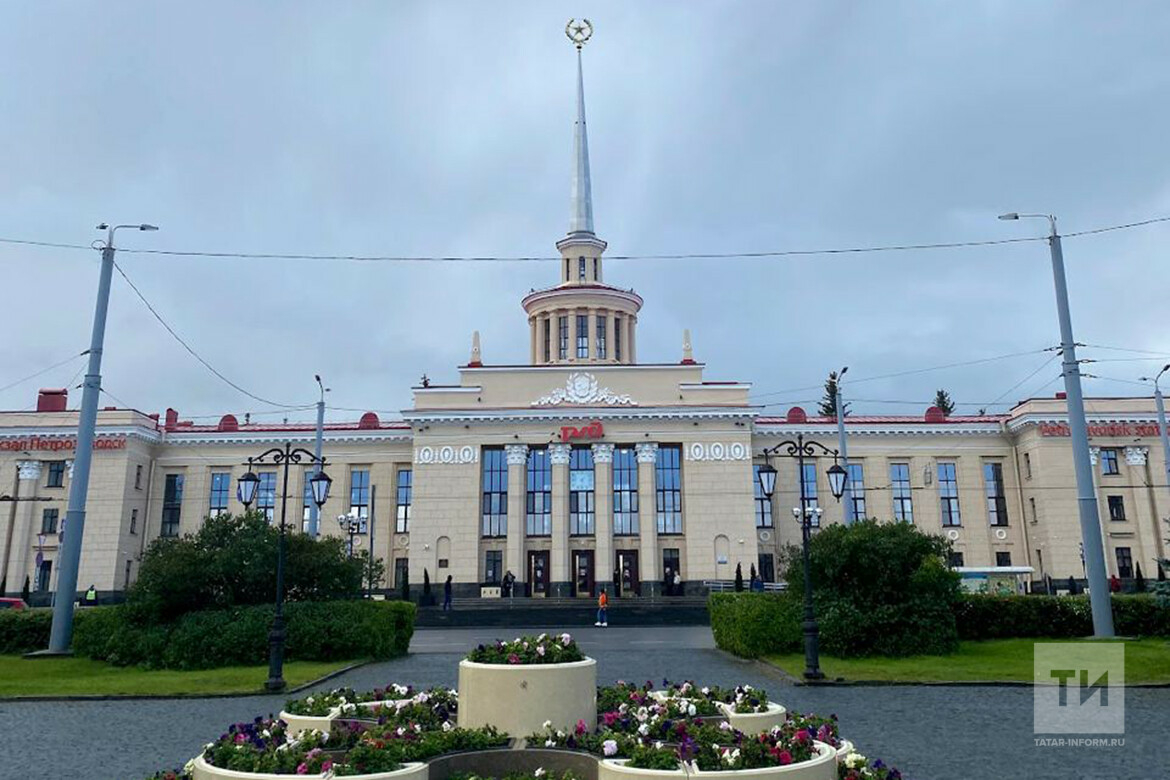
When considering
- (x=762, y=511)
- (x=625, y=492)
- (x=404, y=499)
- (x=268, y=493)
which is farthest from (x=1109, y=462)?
(x=268, y=493)

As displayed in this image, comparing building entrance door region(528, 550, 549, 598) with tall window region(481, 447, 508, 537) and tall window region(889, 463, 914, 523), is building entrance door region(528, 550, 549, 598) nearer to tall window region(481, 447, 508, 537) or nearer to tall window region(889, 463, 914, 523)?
tall window region(481, 447, 508, 537)

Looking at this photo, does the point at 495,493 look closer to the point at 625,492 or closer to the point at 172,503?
the point at 625,492

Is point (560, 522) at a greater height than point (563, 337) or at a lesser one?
lesser

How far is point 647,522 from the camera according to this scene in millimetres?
46781

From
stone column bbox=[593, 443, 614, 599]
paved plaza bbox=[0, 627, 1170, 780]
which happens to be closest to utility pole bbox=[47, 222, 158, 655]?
paved plaza bbox=[0, 627, 1170, 780]

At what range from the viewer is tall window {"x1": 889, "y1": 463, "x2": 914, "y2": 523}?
1972 inches

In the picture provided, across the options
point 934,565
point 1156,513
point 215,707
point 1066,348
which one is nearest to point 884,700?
point 934,565

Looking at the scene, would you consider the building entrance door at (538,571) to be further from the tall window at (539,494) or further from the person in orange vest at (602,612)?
the person in orange vest at (602,612)

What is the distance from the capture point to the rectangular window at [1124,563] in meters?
46.4

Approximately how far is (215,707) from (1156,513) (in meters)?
49.7

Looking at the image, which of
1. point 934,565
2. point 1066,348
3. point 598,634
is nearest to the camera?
point 934,565

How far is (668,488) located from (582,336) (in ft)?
39.3

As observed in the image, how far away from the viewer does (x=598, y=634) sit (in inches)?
1211

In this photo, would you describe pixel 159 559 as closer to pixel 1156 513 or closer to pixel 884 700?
pixel 884 700
